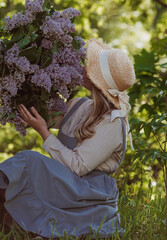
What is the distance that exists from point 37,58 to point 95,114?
545 millimetres

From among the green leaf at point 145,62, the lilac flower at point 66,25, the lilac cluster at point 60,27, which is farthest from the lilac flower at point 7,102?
the green leaf at point 145,62

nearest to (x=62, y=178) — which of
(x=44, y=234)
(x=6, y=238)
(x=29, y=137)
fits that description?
(x=44, y=234)

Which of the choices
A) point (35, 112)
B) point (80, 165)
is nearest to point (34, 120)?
point (35, 112)

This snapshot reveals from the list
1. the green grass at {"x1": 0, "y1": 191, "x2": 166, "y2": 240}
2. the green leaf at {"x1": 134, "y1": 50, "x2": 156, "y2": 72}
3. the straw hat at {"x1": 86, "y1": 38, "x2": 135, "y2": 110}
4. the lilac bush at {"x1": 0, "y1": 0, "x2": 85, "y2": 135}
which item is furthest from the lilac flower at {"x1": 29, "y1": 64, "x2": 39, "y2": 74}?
the green leaf at {"x1": 134, "y1": 50, "x2": 156, "y2": 72}

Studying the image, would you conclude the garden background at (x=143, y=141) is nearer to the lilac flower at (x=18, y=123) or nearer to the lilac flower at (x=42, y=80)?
the lilac flower at (x=42, y=80)

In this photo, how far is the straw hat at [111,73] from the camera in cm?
275

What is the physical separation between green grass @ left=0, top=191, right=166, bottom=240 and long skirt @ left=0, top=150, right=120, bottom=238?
0.22 ft

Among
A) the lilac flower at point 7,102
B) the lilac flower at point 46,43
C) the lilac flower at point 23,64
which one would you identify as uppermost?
the lilac flower at point 23,64

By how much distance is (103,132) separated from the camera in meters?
2.65

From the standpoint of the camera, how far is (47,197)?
8.26 feet

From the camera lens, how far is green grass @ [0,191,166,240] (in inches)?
101

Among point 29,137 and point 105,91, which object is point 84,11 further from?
point 105,91

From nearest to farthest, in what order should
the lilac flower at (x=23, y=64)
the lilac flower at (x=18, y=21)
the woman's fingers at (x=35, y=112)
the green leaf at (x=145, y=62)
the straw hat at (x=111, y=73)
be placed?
the lilac flower at (x=23, y=64), the lilac flower at (x=18, y=21), the woman's fingers at (x=35, y=112), the straw hat at (x=111, y=73), the green leaf at (x=145, y=62)

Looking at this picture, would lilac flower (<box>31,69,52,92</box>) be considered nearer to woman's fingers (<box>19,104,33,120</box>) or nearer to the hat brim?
woman's fingers (<box>19,104,33,120</box>)
